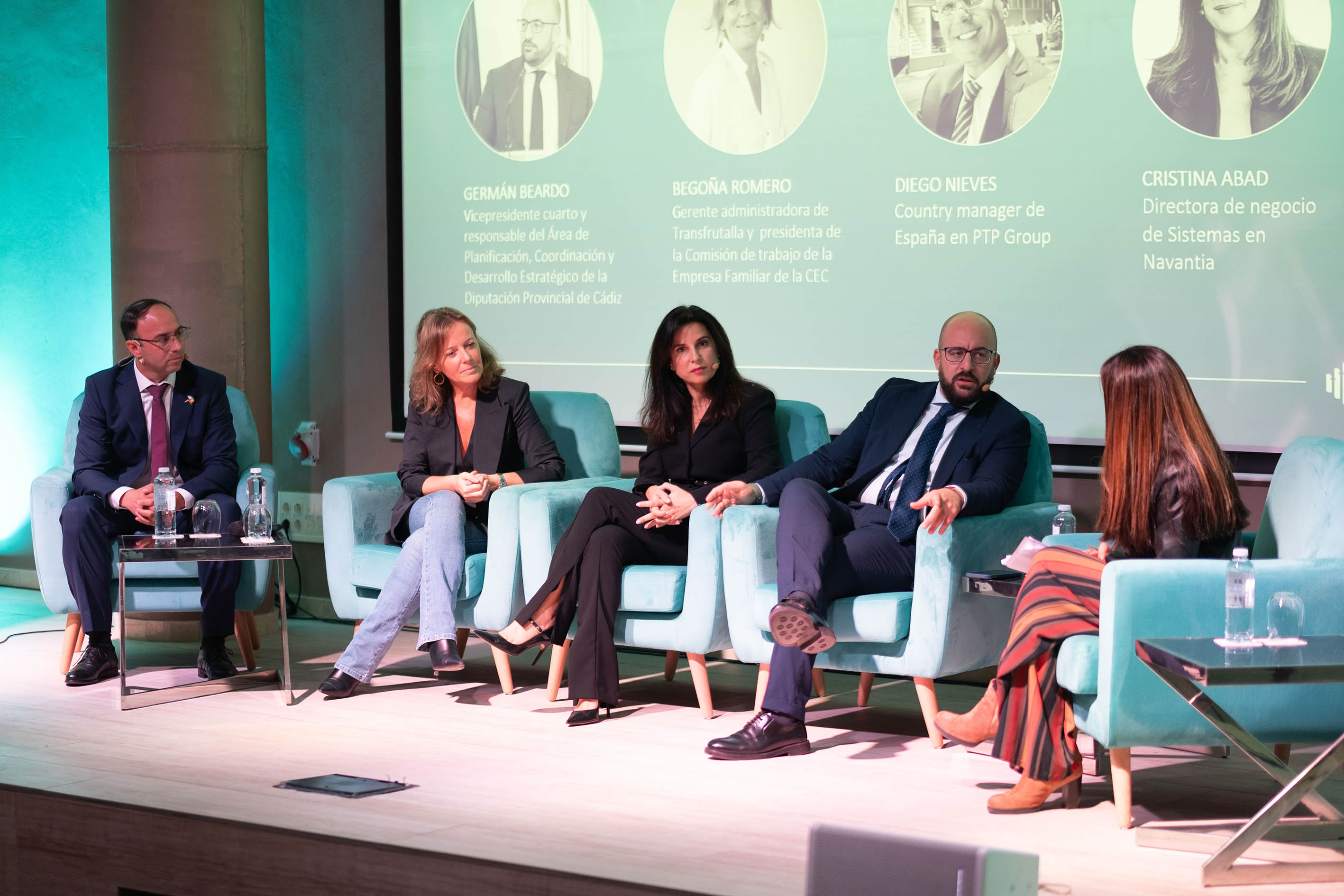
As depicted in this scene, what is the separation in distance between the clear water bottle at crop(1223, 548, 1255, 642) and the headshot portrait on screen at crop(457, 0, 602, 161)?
10.6 feet

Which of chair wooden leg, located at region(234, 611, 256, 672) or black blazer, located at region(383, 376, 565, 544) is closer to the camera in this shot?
black blazer, located at region(383, 376, 565, 544)

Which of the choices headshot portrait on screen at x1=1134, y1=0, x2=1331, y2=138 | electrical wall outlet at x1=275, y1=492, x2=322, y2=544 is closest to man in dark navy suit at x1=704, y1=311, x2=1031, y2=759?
headshot portrait on screen at x1=1134, y1=0, x2=1331, y2=138

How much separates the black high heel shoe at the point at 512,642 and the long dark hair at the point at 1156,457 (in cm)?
171

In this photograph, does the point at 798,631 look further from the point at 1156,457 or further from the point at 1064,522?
the point at 1156,457

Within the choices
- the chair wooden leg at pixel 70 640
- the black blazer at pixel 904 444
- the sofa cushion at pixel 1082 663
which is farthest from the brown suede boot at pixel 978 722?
the chair wooden leg at pixel 70 640

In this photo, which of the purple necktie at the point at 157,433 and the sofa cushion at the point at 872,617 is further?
the purple necktie at the point at 157,433

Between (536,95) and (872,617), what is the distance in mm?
2690

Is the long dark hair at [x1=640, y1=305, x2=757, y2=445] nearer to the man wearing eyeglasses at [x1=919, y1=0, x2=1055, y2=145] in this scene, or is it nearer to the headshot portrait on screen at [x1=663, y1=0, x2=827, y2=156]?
the headshot portrait on screen at [x1=663, y1=0, x2=827, y2=156]

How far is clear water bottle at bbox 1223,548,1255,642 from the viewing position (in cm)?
294

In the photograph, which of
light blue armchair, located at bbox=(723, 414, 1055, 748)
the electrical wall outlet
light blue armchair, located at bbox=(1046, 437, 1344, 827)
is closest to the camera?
light blue armchair, located at bbox=(1046, 437, 1344, 827)

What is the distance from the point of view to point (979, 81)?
184 inches

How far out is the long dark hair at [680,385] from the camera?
4.40 meters

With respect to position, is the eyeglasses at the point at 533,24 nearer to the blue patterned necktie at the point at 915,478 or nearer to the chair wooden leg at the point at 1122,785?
the blue patterned necktie at the point at 915,478

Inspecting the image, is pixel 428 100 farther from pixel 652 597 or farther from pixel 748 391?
pixel 652 597
